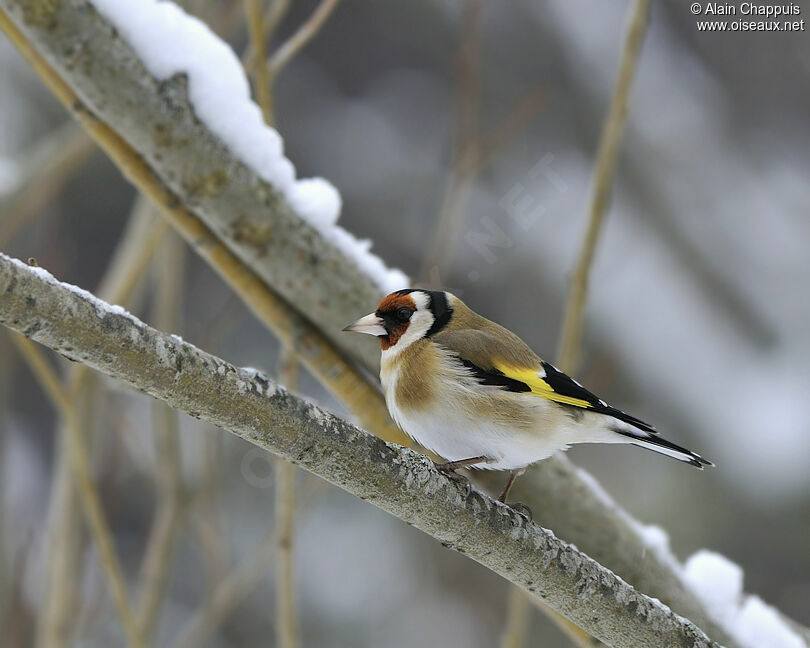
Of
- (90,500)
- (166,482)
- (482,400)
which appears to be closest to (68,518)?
(166,482)

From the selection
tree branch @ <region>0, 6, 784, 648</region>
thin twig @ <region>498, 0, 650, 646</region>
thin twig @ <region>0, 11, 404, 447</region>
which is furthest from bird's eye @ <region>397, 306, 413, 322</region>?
thin twig @ <region>498, 0, 650, 646</region>

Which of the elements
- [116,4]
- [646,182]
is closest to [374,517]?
[646,182]

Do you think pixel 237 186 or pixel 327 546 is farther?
pixel 327 546

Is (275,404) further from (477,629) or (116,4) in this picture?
(477,629)

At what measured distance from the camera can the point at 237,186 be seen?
2.02m

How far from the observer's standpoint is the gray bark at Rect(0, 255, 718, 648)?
3.63 feet

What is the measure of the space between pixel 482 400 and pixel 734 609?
829 millimetres

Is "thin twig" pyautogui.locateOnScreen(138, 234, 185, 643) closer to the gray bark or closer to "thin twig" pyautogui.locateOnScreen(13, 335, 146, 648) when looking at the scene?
"thin twig" pyautogui.locateOnScreen(13, 335, 146, 648)

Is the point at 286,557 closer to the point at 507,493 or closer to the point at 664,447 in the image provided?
the point at 507,493

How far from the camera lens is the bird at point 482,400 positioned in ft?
6.54

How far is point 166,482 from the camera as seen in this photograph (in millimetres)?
2430

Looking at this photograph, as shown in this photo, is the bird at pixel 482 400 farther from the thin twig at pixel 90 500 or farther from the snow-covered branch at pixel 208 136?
the thin twig at pixel 90 500

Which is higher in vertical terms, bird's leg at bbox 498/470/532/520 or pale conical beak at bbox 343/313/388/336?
pale conical beak at bbox 343/313/388/336

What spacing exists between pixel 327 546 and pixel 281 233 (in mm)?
4160
